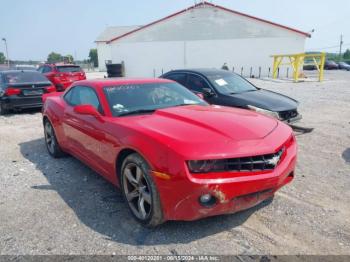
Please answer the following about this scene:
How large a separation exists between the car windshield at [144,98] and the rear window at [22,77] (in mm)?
7165

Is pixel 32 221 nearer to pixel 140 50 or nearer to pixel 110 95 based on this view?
pixel 110 95

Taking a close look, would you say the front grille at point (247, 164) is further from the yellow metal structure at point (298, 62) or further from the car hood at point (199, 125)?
the yellow metal structure at point (298, 62)

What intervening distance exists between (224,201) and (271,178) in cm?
51

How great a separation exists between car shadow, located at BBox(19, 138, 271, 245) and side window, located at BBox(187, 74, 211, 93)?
3.20 metres

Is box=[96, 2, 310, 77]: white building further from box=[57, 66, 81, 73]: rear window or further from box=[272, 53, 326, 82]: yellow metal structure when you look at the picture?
box=[57, 66, 81, 73]: rear window

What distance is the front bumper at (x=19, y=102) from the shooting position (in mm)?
9117

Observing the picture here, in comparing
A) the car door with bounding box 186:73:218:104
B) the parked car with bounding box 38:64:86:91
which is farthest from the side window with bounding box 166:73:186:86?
the parked car with bounding box 38:64:86:91

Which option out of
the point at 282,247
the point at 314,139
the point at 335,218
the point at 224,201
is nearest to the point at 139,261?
the point at 224,201

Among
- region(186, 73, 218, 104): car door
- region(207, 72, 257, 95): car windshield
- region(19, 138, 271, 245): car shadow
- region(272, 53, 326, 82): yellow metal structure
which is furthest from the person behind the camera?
region(272, 53, 326, 82): yellow metal structure

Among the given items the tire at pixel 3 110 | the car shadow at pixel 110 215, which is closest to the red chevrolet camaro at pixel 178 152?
the car shadow at pixel 110 215

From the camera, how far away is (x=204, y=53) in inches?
985

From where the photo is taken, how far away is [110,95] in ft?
12.2

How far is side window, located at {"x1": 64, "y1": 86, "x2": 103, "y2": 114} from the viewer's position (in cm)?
385

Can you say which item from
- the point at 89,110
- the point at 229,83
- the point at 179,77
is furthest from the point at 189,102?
the point at 179,77
